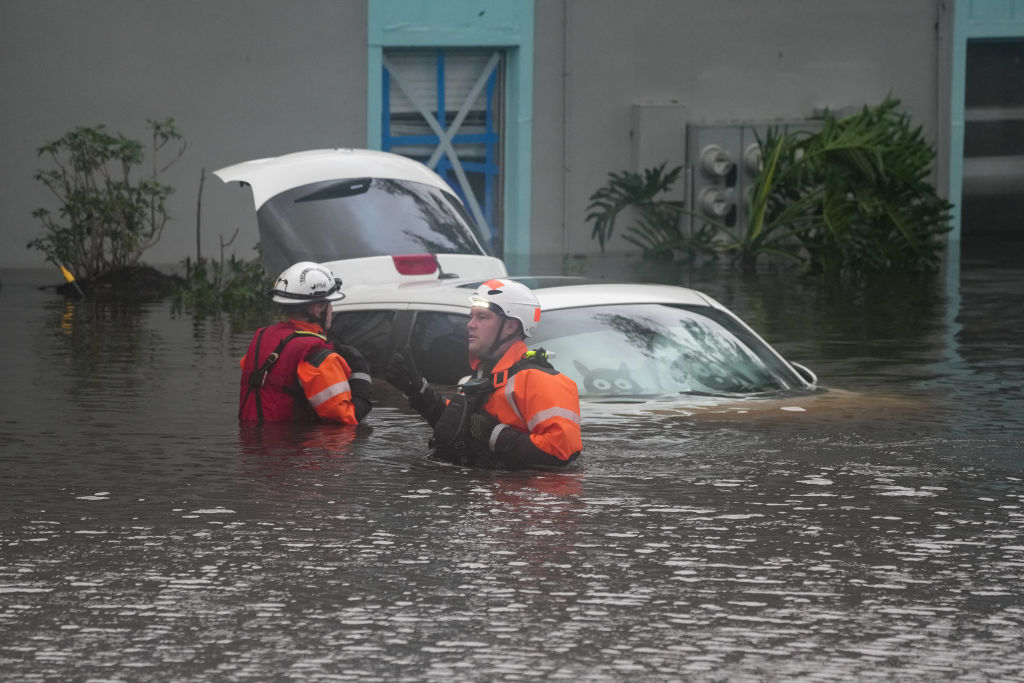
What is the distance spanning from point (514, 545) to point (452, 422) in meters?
1.37

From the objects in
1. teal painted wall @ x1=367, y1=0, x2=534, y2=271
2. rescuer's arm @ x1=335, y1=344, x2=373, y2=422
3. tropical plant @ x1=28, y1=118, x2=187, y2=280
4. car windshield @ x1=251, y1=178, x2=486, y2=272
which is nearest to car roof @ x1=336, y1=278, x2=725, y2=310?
rescuer's arm @ x1=335, y1=344, x2=373, y2=422

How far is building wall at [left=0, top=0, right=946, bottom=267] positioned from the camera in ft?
71.3

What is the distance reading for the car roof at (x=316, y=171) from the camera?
14305 mm

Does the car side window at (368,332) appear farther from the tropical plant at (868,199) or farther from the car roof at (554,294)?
the tropical plant at (868,199)

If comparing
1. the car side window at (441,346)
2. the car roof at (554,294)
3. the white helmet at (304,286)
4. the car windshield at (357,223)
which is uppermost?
the car windshield at (357,223)

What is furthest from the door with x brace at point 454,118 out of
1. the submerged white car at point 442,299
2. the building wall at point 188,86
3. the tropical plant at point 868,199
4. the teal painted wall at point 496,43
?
the submerged white car at point 442,299

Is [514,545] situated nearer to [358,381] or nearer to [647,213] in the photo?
[358,381]

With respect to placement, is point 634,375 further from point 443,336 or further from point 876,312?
point 876,312

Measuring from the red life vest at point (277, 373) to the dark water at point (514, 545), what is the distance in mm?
201

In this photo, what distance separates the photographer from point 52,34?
71.2 feet

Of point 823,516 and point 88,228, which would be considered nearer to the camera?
point 823,516

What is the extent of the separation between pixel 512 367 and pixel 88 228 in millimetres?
11993

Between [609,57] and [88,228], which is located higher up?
[609,57]

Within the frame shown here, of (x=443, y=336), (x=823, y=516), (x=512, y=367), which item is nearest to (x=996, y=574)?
(x=823, y=516)
